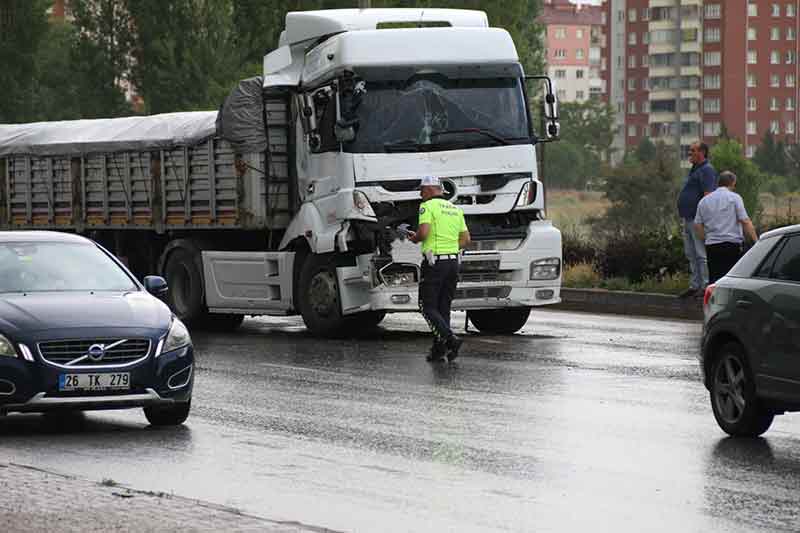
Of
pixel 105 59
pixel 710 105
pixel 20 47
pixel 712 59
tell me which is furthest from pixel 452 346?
pixel 710 105

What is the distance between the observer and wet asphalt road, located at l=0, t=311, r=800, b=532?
950cm

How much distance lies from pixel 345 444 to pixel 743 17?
173982 mm

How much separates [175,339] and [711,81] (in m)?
176

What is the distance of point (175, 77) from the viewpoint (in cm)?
5881

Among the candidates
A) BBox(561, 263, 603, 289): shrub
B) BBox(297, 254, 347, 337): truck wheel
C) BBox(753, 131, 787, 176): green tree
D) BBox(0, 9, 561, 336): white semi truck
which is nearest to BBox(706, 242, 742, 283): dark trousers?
BBox(0, 9, 561, 336): white semi truck

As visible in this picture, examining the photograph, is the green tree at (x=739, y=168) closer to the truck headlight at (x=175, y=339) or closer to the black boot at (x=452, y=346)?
the black boot at (x=452, y=346)

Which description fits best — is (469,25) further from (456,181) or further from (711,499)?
(711,499)

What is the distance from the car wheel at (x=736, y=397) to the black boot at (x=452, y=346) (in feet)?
17.8

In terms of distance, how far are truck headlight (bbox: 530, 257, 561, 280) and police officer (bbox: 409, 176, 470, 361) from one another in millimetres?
2596

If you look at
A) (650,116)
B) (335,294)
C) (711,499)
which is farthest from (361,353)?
(650,116)

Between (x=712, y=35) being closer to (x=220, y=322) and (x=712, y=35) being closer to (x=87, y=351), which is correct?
(x=220, y=322)

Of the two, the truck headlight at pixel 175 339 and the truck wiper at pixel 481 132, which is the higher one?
the truck wiper at pixel 481 132

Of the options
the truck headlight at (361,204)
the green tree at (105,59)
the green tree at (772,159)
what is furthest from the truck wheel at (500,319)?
the green tree at (772,159)

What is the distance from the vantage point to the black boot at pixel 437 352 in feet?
59.3
